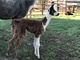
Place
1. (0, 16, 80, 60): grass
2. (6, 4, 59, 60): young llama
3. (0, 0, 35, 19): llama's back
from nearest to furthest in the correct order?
(0, 0, 35, 19): llama's back → (6, 4, 59, 60): young llama → (0, 16, 80, 60): grass

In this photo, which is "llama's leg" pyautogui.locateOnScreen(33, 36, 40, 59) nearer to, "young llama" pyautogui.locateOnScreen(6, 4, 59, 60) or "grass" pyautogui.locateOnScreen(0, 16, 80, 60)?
"young llama" pyautogui.locateOnScreen(6, 4, 59, 60)

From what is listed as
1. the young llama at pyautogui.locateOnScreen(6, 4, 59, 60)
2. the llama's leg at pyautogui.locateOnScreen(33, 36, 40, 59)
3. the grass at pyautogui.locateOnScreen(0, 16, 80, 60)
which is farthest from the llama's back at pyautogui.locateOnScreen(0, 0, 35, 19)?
the grass at pyautogui.locateOnScreen(0, 16, 80, 60)

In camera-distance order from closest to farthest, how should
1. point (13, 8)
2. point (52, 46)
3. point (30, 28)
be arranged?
point (13, 8), point (30, 28), point (52, 46)

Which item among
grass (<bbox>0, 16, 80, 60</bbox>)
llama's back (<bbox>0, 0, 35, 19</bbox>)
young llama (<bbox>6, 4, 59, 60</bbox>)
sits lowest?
grass (<bbox>0, 16, 80, 60</bbox>)

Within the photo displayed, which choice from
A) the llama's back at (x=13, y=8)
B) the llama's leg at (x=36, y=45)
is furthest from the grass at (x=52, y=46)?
the llama's back at (x=13, y=8)

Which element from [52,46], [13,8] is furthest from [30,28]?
[13,8]

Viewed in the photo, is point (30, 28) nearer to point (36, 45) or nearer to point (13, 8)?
point (36, 45)

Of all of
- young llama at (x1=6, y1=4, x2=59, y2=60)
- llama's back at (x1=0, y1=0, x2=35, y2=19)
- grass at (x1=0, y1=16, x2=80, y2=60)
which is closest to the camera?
llama's back at (x1=0, y1=0, x2=35, y2=19)

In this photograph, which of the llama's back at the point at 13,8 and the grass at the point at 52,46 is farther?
the grass at the point at 52,46

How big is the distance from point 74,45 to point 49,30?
168cm

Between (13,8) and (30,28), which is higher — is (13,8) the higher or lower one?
the higher one

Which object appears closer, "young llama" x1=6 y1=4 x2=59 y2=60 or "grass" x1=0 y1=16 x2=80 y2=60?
"young llama" x1=6 y1=4 x2=59 y2=60

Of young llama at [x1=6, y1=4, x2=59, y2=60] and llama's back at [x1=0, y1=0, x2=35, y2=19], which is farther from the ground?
llama's back at [x1=0, y1=0, x2=35, y2=19]

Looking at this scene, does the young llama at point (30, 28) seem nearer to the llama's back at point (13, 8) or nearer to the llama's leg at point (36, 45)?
the llama's leg at point (36, 45)
